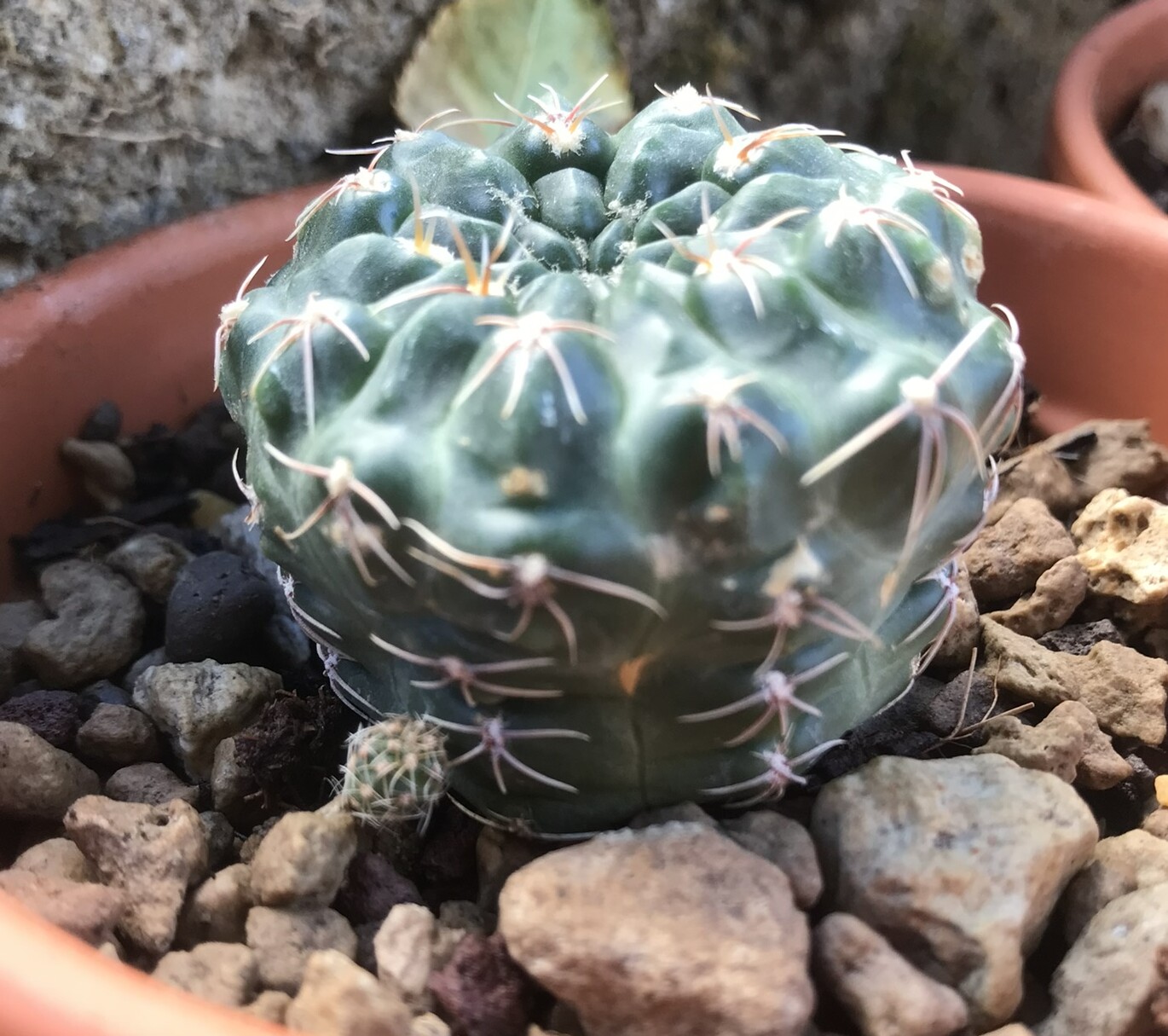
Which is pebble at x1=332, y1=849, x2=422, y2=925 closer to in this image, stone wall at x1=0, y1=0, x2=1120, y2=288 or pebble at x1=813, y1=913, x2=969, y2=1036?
pebble at x1=813, y1=913, x2=969, y2=1036

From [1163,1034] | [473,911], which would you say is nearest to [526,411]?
[473,911]

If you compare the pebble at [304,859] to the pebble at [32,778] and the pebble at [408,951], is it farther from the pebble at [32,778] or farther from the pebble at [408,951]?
the pebble at [32,778]

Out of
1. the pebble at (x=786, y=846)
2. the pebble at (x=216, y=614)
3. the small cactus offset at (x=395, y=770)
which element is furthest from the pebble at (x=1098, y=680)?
the pebble at (x=216, y=614)

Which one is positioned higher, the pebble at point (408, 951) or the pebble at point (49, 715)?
the pebble at point (49, 715)

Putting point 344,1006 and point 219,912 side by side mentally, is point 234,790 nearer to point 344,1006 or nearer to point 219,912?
point 219,912

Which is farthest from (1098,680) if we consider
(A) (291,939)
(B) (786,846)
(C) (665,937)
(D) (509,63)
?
(D) (509,63)

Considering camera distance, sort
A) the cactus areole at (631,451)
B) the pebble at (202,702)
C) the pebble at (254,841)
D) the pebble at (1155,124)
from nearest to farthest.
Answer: the cactus areole at (631,451) < the pebble at (254,841) < the pebble at (202,702) < the pebble at (1155,124)

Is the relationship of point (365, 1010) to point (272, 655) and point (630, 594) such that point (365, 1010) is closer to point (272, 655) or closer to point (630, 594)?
point (630, 594)
